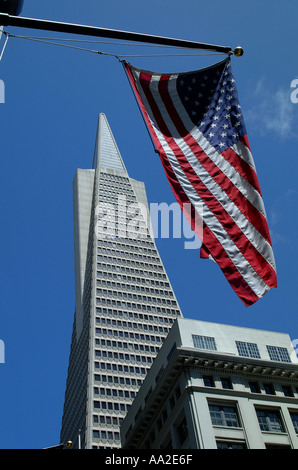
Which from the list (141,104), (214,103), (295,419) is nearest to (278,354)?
(295,419)

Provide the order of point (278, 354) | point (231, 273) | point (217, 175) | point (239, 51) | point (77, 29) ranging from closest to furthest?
1. point (77, 29)
2. point (239, 51)
3. point (231, 273)
4. point (217, 175)
5. point (278, 354)

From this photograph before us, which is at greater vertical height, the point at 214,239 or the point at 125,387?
the point at 125,387

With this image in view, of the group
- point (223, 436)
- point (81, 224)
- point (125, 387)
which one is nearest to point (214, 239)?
point (223, 436)

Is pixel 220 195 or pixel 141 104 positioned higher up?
pixel 141 104

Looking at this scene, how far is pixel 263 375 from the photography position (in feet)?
178

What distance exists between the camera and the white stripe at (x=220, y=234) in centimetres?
1834

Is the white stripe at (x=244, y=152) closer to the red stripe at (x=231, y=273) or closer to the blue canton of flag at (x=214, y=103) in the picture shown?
the blue canton of flag at (x=214, y=103)

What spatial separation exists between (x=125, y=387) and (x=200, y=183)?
321 ft

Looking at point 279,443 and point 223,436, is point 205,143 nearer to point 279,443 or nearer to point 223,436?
point 223,436

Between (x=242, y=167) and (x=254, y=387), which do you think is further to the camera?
(x=254, y=387)

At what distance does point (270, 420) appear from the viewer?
50781mm

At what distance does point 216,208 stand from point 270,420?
1484 inches

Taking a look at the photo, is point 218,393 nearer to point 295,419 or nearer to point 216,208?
point 295,419

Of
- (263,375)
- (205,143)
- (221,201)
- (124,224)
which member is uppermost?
(124,224)
